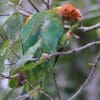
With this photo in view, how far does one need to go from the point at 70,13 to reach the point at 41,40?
0.27m

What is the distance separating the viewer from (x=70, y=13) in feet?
5.78

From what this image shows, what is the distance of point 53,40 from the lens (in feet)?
5.38

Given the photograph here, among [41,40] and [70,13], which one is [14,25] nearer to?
[41,40]

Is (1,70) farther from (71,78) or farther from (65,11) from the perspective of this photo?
(71,78)

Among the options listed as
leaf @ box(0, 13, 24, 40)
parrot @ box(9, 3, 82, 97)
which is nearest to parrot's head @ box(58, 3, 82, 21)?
parrot @ box(9, 3, 82, 97)

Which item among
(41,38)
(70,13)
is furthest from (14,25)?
(70,13)

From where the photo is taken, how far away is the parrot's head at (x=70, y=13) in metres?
1.73

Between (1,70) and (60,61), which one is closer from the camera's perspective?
(1,70)

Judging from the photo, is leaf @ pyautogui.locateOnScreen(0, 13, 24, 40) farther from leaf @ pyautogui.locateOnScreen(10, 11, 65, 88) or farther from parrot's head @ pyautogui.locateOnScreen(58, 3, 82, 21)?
parrot's head @ pyautogui.locateOnScreen(58, 3, 82, 21)

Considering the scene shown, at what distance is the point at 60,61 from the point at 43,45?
3.40ft

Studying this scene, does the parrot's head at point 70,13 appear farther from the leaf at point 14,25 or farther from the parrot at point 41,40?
the leaf at point 14,25

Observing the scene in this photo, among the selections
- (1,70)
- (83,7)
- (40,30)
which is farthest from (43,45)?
(83,7)

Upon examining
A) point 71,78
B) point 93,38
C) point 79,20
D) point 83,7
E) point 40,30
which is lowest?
point 71,78

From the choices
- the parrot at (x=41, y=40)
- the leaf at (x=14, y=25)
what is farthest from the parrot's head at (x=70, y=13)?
the leaf at (x=14, y=25)
